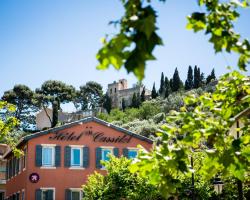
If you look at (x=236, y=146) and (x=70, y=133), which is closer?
(x=236, y=146)

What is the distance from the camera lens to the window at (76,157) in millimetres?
37828

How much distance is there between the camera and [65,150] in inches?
1478

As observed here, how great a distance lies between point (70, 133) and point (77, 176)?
10.6ft

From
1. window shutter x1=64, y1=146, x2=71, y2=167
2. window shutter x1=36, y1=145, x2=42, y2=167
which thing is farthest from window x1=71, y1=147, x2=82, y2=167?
window shutter x1=36, y1=145, x2=42, y2=167

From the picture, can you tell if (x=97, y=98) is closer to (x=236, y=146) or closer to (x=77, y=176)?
Answer: (x=77, y=176)

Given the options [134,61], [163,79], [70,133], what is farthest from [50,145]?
[163,79]

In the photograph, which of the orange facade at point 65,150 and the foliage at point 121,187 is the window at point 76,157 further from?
the foliage at point 121,187

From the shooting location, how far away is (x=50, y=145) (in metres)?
37.3

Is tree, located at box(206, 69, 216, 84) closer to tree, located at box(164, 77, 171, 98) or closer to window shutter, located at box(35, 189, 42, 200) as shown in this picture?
tree, located at box(164, 77, 171, 98)

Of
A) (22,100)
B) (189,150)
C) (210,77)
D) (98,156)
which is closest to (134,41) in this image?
(189,150)

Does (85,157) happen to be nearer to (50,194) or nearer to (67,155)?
(67,155)

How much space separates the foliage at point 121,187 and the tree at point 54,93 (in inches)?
2649

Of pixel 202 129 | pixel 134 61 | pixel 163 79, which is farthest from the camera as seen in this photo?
pixel 163 79

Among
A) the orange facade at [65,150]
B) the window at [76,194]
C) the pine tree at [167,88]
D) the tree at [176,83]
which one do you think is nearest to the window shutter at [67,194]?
the orange facade at [65,150]
